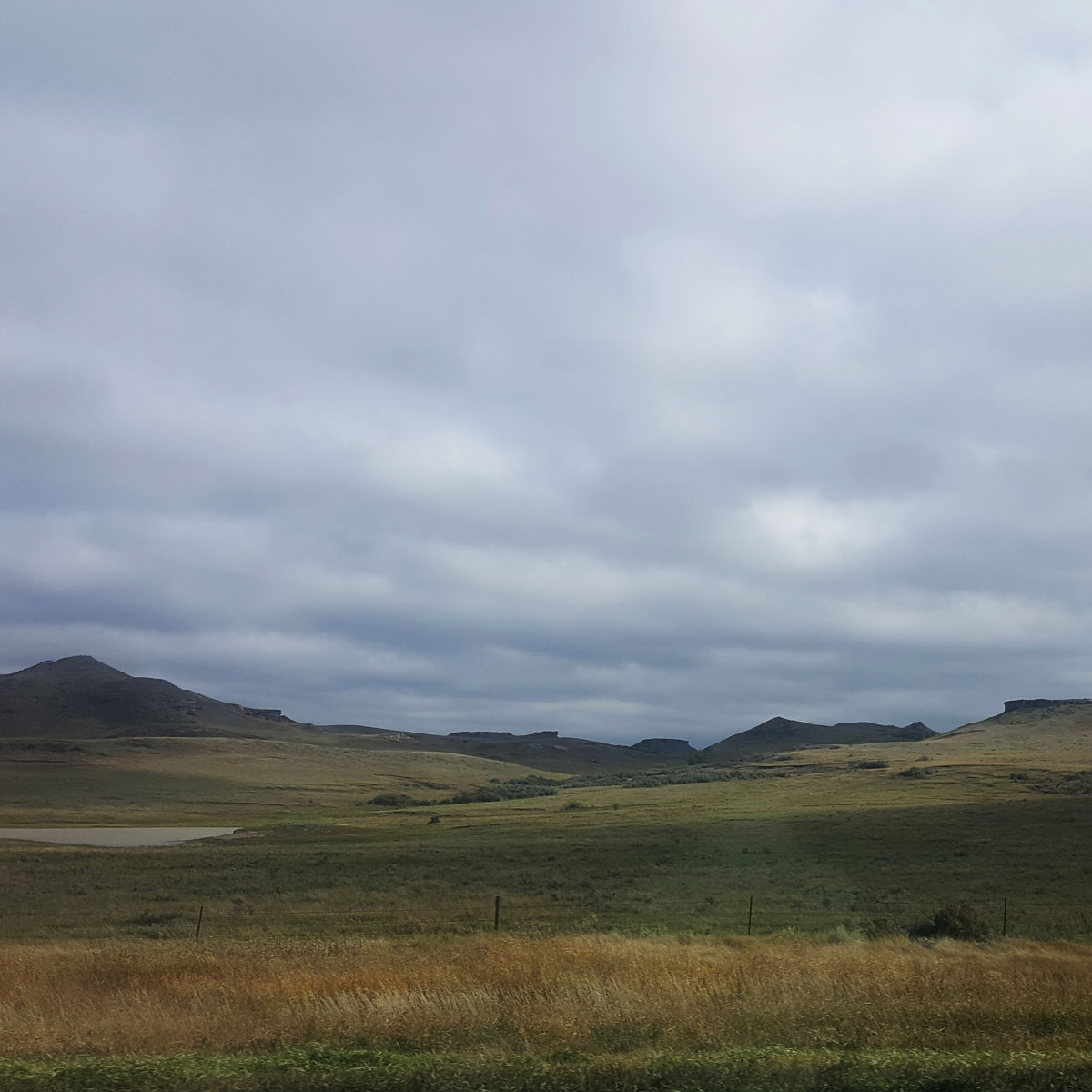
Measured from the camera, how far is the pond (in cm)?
6147

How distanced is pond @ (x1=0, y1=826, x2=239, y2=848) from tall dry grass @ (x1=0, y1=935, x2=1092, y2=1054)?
47496 mm

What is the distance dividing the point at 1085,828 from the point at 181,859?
4563 cm

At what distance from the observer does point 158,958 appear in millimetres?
17766

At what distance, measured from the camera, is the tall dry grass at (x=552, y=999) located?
34.3 feet

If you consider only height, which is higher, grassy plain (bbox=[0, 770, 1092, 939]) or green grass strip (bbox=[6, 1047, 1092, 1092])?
green grass strip (bbox=[6, 1047, 1092, 1092])

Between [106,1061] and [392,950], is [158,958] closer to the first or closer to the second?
[392,950]

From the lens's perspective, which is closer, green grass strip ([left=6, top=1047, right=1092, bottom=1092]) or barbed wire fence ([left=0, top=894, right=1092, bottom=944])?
green grass strip ([left=6, top=1047, right=1092, bottom=1092])

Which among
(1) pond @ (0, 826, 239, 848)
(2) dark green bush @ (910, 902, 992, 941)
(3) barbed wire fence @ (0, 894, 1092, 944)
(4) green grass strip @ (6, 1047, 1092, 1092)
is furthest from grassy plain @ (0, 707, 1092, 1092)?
(1) pond @ (0, 826, 239, 848)

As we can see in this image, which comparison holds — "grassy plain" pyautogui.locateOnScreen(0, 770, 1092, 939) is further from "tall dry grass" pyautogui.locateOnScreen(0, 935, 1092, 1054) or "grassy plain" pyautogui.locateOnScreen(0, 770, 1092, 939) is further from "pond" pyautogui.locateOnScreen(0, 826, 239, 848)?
"tall dry grass" pyautogui.locateOnScreen(0, 935, 1092, 1054)

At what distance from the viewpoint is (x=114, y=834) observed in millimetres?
68000

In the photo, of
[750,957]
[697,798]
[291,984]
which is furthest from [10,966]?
[697,798]

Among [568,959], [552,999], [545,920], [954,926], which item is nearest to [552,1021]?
[552,999]

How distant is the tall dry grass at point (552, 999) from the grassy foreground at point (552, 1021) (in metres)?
0.05

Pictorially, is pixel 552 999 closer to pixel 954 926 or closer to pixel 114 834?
pixel 954 926
